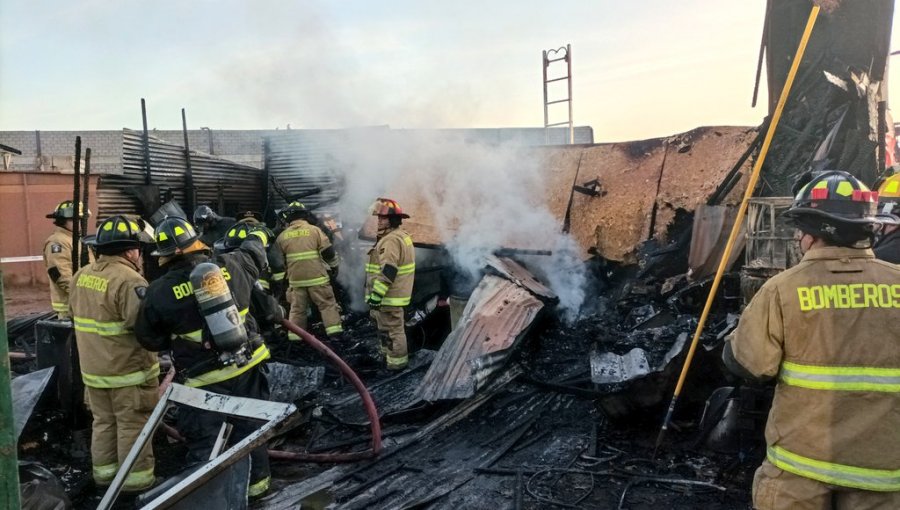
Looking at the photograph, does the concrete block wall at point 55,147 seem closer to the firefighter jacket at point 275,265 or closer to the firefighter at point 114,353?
the firefighter jacket at point 275,265

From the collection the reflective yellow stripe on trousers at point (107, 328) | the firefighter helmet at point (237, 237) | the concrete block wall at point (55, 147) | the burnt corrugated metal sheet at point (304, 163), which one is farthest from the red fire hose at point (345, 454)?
the concrete block wall at point (55, 147)

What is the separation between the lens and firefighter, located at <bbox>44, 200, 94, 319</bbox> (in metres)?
6.54

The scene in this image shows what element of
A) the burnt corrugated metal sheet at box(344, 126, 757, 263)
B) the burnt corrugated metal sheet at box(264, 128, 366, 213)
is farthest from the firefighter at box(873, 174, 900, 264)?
the burnt corrugated metal sheet at box(264, 128, 366, 213)

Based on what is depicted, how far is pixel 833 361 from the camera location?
7.36ft

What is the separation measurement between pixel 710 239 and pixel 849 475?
5.01 m

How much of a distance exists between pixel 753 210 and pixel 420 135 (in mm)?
5441

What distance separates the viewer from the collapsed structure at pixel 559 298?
13.5ft

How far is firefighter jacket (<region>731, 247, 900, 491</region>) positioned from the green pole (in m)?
2.63

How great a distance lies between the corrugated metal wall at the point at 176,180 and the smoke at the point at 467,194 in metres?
2.67

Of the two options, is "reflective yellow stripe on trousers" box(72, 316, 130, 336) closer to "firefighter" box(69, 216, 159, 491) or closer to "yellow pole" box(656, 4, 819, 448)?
"firefighter" box(69, 216, 159, 491)

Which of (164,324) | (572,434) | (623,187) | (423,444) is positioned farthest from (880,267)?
(623,187)

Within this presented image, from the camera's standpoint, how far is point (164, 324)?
3711mm

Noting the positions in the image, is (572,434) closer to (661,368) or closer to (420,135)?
(661,368)

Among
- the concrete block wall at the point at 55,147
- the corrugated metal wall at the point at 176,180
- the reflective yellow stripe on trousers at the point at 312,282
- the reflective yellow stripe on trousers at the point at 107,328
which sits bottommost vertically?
the reflective yellow stripe on trousers at the point at 312,282
